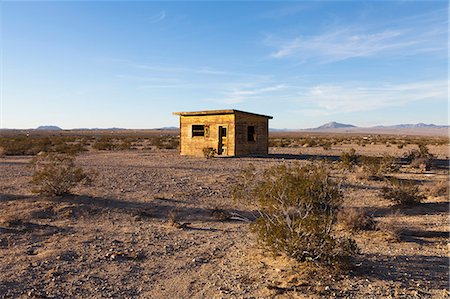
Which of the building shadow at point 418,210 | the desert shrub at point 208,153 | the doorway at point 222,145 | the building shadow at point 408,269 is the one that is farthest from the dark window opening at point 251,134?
the building shadow at point 408,269

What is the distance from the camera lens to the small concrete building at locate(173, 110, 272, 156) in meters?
23.5

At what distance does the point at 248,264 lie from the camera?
19.9ft

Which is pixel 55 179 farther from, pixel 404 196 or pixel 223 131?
pixel 223 131

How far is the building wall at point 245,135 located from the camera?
23703 millimetres

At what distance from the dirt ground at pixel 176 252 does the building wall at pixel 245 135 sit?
482 inches

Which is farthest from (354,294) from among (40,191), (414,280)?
(40,191)

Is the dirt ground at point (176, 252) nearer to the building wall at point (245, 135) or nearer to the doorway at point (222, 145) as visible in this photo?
the building wall at point (245, 135)

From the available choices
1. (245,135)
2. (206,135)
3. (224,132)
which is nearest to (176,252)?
(245,135)

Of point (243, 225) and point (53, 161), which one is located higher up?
point (53, 161)

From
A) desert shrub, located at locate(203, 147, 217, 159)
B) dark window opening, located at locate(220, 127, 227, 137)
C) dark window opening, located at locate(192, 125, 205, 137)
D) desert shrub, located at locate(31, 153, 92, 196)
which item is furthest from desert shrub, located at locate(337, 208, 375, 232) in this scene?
dark window opening, located at locate(192, 125, 205, 137)

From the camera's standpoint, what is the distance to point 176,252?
6.74 meters

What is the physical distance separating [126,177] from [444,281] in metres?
11.6

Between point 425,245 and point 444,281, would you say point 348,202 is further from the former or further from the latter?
point 444,281

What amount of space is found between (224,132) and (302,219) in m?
19.4
